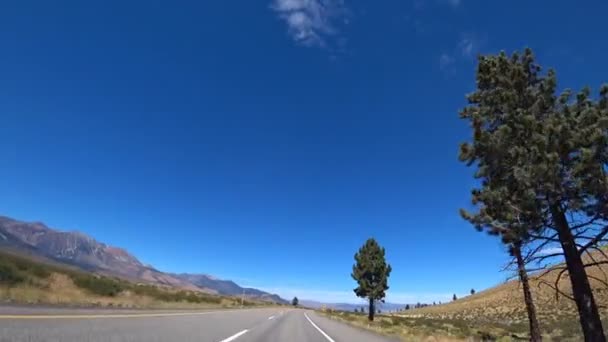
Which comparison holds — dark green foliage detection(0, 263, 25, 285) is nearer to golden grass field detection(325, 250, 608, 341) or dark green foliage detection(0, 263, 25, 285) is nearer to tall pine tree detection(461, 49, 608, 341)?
golden grass field detection(325, 250, 608, 341)

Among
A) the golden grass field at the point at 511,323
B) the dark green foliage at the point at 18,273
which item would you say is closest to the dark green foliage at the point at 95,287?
the dark green foliage at the point at 18,273

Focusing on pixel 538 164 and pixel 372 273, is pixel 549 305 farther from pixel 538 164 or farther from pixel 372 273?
pixel 538 164

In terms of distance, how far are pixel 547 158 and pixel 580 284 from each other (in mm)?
4417

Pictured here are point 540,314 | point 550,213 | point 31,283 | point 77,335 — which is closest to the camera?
point 77,335

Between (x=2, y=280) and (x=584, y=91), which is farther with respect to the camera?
(x=2, y=280)

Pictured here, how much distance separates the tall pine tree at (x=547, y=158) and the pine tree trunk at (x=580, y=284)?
3 centimetres

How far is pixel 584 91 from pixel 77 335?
16.1 meters

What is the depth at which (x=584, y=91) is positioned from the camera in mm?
14016

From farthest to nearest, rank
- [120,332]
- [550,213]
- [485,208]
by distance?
1. [485,208]
2. [550,213]
3. [120,332]

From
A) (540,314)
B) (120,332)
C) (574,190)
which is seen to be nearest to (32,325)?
(120,332)

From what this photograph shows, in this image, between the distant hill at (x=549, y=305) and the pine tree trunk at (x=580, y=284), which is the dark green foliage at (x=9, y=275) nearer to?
the distant hill at (x=549, y=305)

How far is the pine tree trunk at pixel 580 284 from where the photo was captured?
1278 cm

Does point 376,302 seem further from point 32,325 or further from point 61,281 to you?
point 32,325

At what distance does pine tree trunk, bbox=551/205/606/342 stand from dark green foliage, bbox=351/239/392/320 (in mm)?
42513
